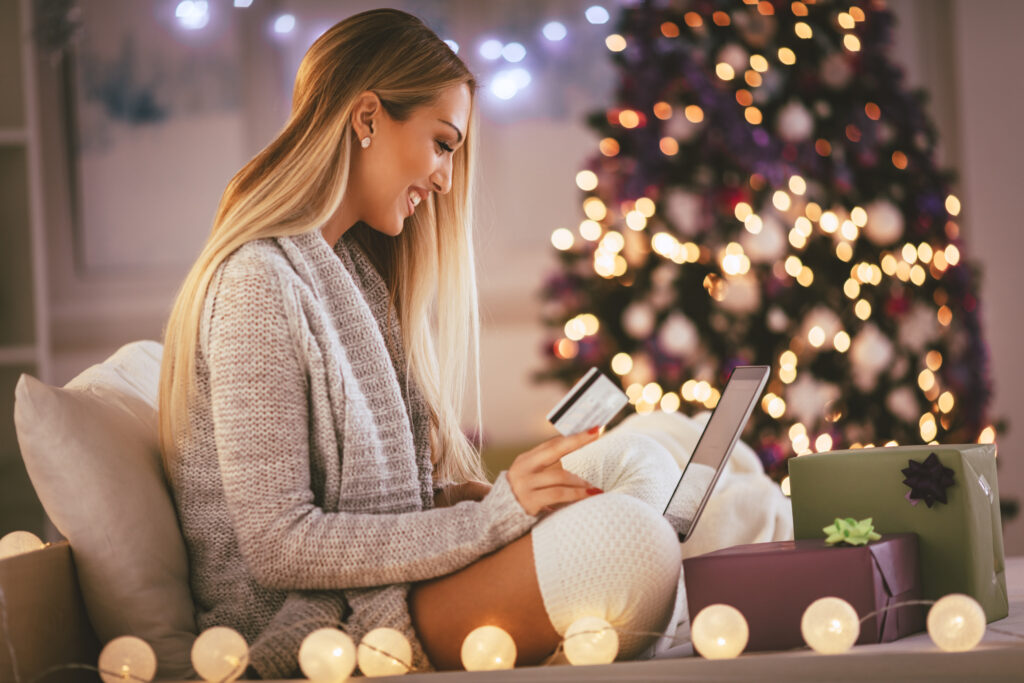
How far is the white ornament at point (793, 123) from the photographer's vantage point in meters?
2.61

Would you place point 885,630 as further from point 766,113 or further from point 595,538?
point 766,113

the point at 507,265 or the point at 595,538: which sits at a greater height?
the point at 507,265

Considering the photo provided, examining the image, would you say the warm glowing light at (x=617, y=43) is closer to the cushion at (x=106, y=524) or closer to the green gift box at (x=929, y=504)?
the green gift box at (x=929, y=504)

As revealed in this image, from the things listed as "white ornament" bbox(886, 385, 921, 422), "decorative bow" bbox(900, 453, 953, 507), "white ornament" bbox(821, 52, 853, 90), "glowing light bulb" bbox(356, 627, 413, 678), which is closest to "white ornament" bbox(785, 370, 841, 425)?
"white ornament" bbox(886, 385, 921, 422)

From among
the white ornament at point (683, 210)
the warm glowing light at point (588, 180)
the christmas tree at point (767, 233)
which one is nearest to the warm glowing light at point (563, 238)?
the christmas tree at point (767, 233)

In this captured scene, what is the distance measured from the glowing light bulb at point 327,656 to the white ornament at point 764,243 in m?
1.79

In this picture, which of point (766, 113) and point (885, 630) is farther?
point (766, 113)

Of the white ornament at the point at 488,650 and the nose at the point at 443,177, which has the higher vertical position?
the nose at the point at 443,177

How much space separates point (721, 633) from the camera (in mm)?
988

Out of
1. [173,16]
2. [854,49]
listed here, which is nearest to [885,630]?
[854,49]

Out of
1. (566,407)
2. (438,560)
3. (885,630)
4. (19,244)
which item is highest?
(19,244)

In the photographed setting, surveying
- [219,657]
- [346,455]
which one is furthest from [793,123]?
Result: [219,657]

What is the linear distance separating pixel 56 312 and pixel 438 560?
95.0 inches

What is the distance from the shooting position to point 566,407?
1087 mm
